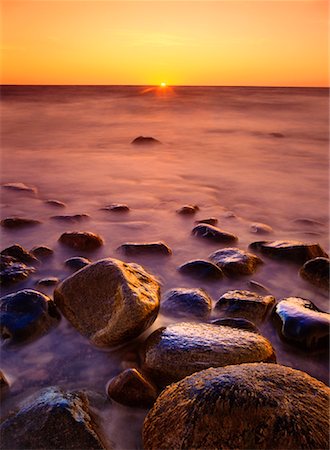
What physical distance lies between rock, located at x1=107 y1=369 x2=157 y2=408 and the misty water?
0.04 m

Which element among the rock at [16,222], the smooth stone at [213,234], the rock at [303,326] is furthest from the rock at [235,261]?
the rock at [16,222]

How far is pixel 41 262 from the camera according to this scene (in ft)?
10.9

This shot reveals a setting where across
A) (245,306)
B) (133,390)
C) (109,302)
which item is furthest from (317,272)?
(133,390)

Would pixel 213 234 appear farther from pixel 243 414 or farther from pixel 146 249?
pixel 243 414

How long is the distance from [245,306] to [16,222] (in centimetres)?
247

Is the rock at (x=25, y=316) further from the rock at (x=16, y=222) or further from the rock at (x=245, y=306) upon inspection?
the rock at (x=16, y=222)

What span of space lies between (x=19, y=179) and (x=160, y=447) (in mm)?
5474

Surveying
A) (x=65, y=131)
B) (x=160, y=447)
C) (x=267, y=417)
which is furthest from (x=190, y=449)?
(x=65, y=131)

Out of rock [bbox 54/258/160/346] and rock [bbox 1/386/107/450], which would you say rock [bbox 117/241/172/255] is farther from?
rock [bbox 1/386/107/450]

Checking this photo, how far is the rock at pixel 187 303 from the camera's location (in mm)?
2613

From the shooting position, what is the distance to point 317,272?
3088 millimetres

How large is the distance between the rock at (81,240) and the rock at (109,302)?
1077mm

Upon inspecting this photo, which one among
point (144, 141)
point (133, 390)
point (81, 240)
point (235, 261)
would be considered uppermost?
point (144, 141)

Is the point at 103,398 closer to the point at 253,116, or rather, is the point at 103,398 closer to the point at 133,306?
the point at 133,306
